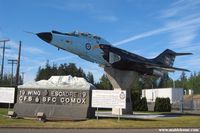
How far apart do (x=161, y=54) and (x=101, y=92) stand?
21.2 meters

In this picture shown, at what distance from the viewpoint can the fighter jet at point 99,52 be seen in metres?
32.8

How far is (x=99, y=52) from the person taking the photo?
36031mm

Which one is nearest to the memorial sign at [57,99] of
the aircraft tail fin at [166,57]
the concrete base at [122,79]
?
the concrete base at [122,79]

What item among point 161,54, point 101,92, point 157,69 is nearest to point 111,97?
point 101,92

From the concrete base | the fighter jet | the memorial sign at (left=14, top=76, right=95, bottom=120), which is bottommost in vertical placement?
the memorial sign at (left=14, top=76, right=95, bottom=120)

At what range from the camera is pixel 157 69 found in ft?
131

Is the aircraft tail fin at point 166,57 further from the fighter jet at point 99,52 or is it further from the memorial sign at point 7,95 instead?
the memorial sign at point 7,95

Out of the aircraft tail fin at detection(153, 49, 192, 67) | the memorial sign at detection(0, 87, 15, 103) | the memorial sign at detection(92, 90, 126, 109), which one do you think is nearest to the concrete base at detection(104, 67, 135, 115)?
the aircraft tail fin at detection(153, 49, 192, 67)

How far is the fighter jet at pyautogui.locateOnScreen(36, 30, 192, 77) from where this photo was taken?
3278 cm

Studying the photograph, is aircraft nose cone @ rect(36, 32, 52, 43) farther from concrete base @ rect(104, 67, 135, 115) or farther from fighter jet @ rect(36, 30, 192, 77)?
concrete base @ rect(104, 67, 135, 115)

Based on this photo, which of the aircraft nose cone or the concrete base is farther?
the concrete base

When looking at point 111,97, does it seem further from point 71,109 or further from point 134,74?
point 134,74

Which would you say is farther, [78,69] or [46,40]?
[78,69]

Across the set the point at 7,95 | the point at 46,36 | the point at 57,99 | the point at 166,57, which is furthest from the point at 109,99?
the point at 166,57
